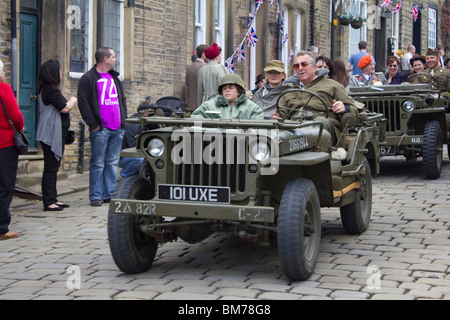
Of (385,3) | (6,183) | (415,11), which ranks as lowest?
(6,183)

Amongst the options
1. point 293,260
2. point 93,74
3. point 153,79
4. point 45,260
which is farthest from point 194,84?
point 293,260

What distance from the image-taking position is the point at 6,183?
7.87 meters

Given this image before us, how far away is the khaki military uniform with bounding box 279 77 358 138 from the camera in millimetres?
7855

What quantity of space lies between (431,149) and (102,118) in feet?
16.2

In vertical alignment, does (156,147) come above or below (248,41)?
below

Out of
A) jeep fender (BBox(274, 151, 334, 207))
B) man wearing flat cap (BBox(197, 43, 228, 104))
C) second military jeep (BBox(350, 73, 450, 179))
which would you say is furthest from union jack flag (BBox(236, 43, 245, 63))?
jeep fender (BBox(274, 151, 334, 207))

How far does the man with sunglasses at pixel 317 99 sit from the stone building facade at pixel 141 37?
4.85 m

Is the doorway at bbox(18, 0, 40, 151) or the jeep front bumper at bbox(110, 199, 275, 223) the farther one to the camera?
the doorway at bbox(18, 0, 40, 151)

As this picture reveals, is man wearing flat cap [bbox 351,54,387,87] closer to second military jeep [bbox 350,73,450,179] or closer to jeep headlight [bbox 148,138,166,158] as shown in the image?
second military jeep [bbox 350,73,450,179]

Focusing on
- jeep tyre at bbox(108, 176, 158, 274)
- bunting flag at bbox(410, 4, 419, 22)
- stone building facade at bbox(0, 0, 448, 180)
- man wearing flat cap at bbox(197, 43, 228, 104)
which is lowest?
jeep tyre at bbox(108, 176, 158, 274)

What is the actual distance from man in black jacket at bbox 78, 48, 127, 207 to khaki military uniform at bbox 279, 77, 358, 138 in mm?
2770

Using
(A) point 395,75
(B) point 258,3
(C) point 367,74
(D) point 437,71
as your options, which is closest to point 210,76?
(C) point 367,74

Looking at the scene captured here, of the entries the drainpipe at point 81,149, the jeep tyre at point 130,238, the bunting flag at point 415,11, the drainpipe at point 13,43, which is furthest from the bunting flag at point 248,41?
the bunting flag at point 415,11

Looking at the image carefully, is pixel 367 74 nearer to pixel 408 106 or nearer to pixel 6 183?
pixel 408 106
